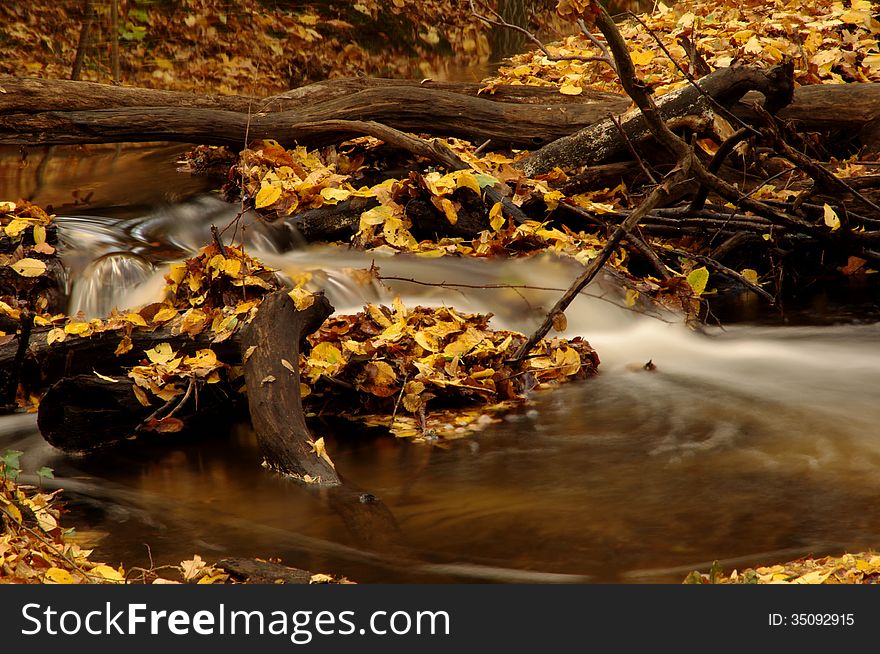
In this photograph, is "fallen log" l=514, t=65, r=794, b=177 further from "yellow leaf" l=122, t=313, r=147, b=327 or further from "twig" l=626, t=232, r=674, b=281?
"yellow leaf" l=122, t=313, r=147, b=327

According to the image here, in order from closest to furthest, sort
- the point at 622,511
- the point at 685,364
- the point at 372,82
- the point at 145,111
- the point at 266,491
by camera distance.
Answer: the point at 622,511, the point at 266,491, the point at 685,364, the point at 145,111, the point at 372,82

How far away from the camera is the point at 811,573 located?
8.55 ft

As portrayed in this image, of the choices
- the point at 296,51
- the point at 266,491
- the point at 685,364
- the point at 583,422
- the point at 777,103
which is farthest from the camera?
the point at 296,51

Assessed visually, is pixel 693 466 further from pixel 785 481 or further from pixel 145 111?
pixel 145 111

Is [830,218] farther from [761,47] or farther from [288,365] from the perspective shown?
[761,47]

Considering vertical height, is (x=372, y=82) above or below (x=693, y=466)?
above

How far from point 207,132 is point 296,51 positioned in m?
7.71

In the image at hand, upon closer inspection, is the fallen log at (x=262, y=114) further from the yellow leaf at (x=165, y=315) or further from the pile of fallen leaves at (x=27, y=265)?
the yellow leaf at (x=165, y=315)

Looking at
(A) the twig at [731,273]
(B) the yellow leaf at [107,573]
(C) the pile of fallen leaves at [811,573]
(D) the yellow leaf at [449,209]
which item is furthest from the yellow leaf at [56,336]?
(A) the twig at [731,273]

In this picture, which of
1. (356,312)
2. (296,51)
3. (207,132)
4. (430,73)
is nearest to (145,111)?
(207,132)

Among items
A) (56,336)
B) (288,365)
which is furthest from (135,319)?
(288,365)

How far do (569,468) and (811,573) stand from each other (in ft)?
4.37

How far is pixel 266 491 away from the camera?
3.71m

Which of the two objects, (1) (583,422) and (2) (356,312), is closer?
(1) (583,422)
